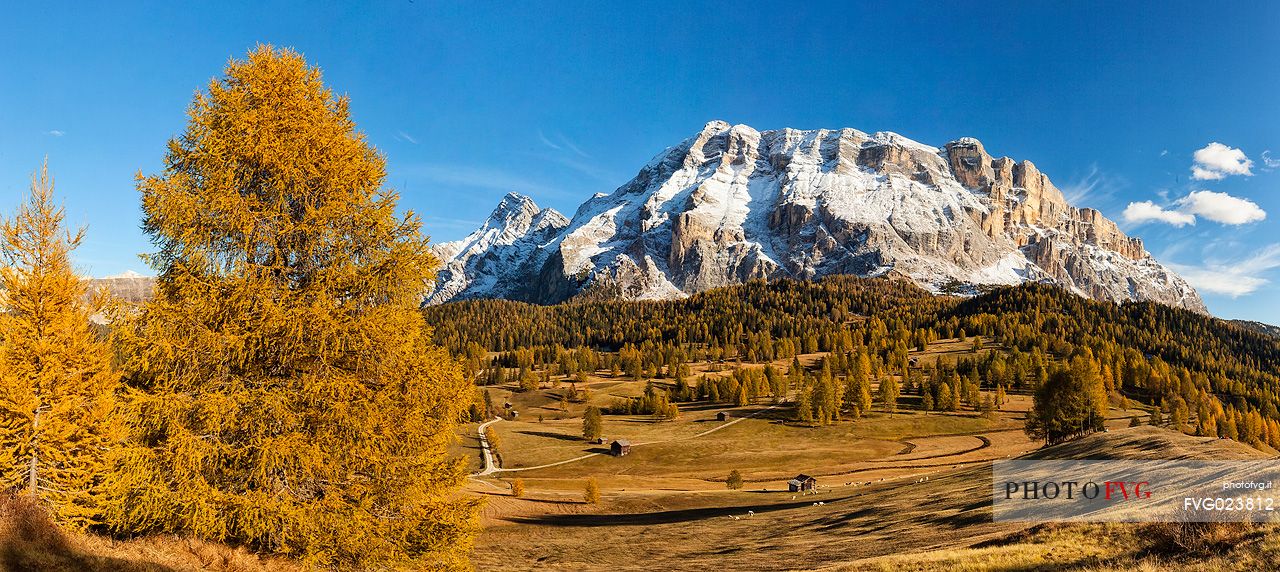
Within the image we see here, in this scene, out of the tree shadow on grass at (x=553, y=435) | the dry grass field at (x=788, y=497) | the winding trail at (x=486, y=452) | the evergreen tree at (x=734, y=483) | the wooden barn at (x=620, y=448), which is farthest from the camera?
the tree shadow on grass at (x=553, y=435)

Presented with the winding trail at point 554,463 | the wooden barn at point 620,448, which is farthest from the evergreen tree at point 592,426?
the winding trail at point 554,463

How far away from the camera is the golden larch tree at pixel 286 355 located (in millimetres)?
11914

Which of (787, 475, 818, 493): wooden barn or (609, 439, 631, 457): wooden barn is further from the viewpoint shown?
(609, 439, 631, 457): wooden barn

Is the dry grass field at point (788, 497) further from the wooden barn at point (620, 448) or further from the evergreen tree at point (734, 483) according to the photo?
the wooden barn at point (620, 448)

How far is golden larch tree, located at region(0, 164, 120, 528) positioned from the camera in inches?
623

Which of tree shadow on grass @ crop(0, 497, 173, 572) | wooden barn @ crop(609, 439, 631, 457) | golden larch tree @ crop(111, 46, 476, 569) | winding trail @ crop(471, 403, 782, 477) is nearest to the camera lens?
tree shadow on grass @ crop(0, 497, 173, 572)

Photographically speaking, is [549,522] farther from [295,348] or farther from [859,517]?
[295,348]

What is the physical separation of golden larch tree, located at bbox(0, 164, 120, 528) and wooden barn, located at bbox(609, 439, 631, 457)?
3835 inches

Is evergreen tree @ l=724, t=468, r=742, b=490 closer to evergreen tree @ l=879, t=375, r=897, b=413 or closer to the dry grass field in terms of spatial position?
the dry grass field

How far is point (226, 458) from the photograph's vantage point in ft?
40.0

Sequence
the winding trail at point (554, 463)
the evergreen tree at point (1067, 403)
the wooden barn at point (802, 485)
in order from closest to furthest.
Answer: the wooden barn at point (802, 485)
the evergreen tree at point (1067, 403)
the winding trail at point (554, 463)

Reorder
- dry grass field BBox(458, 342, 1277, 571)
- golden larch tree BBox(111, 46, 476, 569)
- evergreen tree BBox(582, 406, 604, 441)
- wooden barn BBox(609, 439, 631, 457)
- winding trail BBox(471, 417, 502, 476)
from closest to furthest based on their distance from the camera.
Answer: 1. golden larch tree BBox(111, 46, 476, 569)
2. dry grass field BBox(458, 342, 1277, 571)
3. winding trail BBox(471, 417, 502, 476)
4. wooden barn BBox(609, 439, 631, 457)
5. evergreen tree BBox(582, 406, 604, 441)
